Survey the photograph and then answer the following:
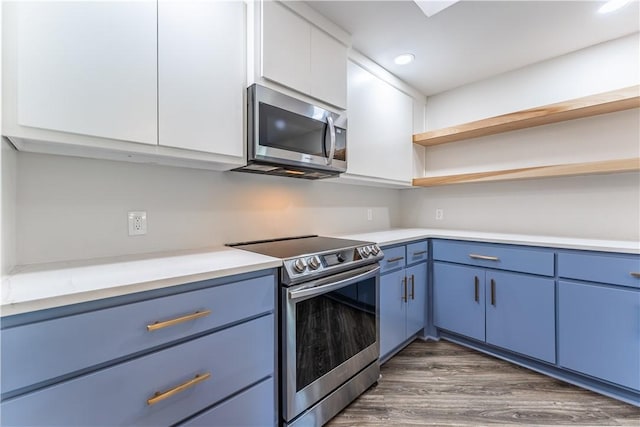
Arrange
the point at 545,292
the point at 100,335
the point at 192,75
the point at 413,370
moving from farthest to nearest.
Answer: the point at 413,370 < the point at 545,292 < the point at 192,75 < the point at 100,335

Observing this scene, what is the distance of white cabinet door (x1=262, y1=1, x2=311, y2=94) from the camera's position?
1.47 metres

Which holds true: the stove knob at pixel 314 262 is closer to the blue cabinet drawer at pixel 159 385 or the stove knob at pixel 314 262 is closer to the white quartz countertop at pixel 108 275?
the white quartz countertop at pixel 108 275

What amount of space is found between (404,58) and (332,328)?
219cm

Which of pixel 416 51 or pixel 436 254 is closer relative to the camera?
pixel 416 51

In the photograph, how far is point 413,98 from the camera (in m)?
2.83

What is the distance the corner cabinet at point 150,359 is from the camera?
744mm

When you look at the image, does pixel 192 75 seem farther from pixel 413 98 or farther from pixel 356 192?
pixel 413 98

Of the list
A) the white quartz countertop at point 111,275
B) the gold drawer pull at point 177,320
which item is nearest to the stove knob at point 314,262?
the white quartz countertop at point 111,275

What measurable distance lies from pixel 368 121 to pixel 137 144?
1.72m

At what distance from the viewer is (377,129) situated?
7.81ft

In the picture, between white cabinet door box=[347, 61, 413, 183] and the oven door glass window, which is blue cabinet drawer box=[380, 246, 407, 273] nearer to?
the oven door glass window

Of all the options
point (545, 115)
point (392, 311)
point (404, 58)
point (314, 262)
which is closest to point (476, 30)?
point (404, 58)

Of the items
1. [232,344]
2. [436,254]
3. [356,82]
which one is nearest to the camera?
[232,344]

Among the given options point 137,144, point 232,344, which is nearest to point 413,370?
point 232,344
